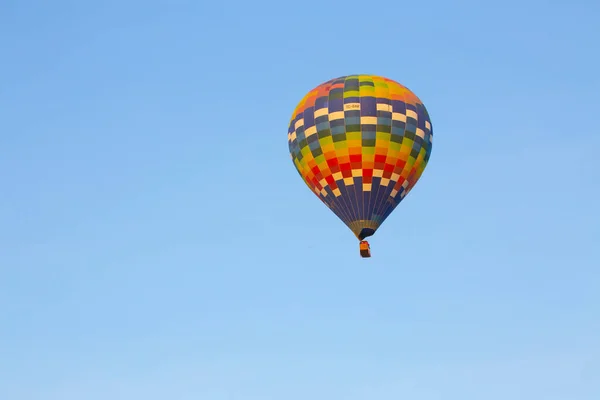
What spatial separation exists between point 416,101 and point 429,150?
96.9 inches

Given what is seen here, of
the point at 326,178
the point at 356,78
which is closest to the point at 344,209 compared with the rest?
the point at 326,178

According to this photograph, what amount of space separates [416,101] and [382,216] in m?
6.09

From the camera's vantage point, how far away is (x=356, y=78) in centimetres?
7119

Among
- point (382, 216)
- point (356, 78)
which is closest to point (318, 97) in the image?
point (356, 78)

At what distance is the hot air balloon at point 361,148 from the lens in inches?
2731

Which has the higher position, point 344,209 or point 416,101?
point 416,101

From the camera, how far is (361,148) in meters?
69.5

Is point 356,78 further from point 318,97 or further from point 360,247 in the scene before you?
point 360,247

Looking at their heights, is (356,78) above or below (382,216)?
above

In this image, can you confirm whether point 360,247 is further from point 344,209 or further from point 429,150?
point 429,150

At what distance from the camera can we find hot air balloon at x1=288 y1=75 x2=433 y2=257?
69.4 meters

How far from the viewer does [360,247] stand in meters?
68.4

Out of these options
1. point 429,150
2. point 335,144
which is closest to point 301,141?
point 335,144

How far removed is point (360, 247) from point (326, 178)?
12.9 feet
